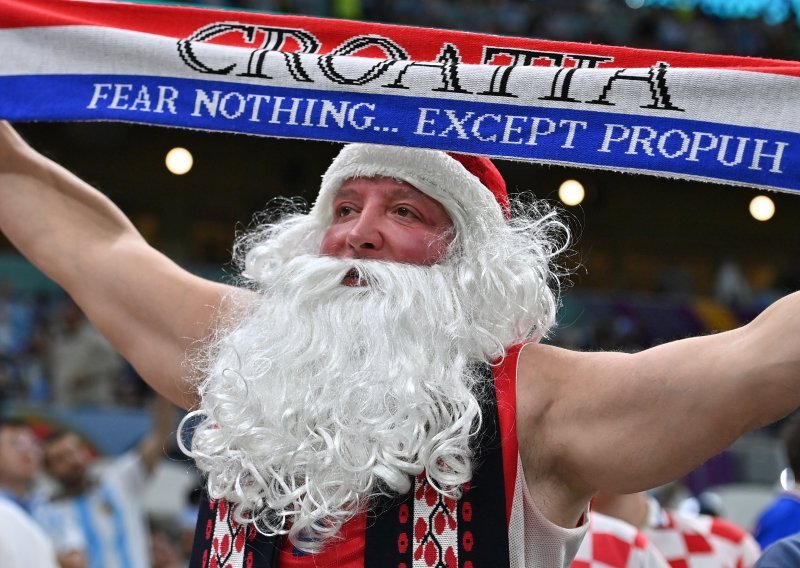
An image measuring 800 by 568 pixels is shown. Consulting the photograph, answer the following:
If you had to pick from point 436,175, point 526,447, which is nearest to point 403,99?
point 436,175

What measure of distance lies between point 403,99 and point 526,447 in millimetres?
646

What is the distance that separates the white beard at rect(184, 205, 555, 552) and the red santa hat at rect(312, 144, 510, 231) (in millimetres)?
73

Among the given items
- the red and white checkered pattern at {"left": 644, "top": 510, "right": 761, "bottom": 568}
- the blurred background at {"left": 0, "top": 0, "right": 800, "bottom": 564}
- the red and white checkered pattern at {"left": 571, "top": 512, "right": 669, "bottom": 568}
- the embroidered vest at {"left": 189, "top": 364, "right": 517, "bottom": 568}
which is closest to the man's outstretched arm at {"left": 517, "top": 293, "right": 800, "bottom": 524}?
the embroidered vest at {"left": 189, "top": 364, "right": 517, "bottom": 568}

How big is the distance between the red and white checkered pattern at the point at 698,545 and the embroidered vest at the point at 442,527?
169 cm

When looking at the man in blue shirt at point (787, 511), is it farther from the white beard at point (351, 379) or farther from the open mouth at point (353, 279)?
the open mouth at point (353, 279)

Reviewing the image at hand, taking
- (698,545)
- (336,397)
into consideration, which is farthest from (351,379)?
(698,545)

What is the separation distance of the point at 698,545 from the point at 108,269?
2.04 metres

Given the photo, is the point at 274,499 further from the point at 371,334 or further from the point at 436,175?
the point at 436,175

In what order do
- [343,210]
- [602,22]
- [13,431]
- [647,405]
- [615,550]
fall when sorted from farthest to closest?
[602,22] < [13,431] < [615,550] < [343,210] < [647,405]

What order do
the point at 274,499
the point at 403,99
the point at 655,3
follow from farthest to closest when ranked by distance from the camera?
the point at 655,3 < the point at 403,99 < the point at 274,499

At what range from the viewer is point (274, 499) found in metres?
1.88

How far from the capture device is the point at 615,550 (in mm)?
2695

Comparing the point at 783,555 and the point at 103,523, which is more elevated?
the point at 103,523

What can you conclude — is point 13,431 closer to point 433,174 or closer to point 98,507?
point 98,507
